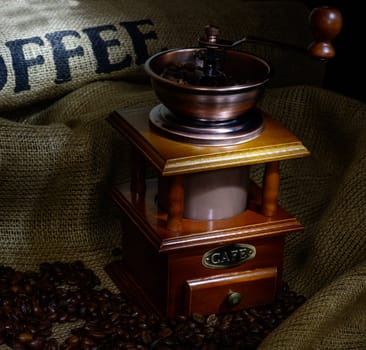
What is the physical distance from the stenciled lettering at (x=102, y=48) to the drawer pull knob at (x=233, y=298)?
741 millimetres

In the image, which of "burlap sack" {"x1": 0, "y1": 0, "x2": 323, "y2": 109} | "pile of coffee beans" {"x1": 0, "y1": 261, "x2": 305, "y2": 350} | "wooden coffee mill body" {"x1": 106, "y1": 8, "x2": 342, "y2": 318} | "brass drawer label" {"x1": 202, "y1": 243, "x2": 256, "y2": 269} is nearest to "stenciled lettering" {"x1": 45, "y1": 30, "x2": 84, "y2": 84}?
"burlap sack" {"x1": 0, "y1": 0, "x2": 323, "y2": 109}

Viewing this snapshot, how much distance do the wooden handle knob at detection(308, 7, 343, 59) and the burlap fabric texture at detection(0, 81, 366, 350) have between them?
391 millimetres

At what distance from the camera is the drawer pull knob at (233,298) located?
70.1 inches

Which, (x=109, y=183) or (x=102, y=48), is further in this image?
(x=102, y=48)

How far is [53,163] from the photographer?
6.30 feet

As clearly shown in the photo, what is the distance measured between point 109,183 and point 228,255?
1.36 feet

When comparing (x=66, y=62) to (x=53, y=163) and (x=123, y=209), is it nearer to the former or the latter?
(x=53, y=163)

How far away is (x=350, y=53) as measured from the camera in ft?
8.13

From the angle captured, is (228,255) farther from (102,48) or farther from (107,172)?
(102,48)

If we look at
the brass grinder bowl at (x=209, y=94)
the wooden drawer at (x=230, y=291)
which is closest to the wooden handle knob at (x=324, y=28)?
the brass grinder bowl at (x=209, y=94)

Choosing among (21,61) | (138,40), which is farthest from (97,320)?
(138,40)

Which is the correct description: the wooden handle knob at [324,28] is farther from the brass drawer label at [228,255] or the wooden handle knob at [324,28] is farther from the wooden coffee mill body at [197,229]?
the brass drawer label at [228,255]

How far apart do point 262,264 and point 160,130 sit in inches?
15.3

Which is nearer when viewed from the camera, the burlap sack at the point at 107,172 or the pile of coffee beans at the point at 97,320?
the pile of coffee beans at the point at 97,320
